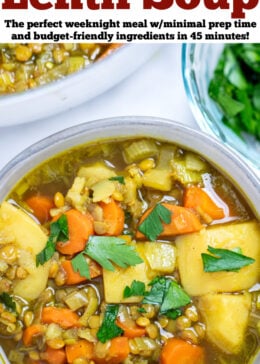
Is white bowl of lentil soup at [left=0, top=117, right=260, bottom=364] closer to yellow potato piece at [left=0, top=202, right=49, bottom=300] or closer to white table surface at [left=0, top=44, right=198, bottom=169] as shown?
yellow potato piece at [left=0, top=202, right=49, bottom=300]

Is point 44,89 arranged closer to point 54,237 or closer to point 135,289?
point 54,237

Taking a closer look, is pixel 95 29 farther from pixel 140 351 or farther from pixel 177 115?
pixel 140 351

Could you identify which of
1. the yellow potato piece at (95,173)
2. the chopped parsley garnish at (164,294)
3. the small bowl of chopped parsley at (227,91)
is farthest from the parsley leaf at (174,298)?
the small bowl of chopped parsley at (227,91)

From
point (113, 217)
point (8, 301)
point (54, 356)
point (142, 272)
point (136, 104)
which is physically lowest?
point (54, 356)

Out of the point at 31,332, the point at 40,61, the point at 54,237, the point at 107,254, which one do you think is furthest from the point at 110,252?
the point at 40,61

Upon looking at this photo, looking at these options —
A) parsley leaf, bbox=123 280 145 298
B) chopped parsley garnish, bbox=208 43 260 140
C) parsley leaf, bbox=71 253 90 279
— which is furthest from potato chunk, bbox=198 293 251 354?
chopped parsley garnish, bbox=208 43 260 140

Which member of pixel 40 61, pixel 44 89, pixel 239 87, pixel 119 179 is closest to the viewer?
pixel 119 179

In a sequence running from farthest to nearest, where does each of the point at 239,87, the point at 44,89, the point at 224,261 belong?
the point at 239,87 < the point at 44,89 < the point at 224,261

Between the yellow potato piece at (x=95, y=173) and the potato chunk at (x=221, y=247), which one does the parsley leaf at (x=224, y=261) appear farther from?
the yellow potato piece at (x=95, y=173)

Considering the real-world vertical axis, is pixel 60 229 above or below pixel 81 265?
above
